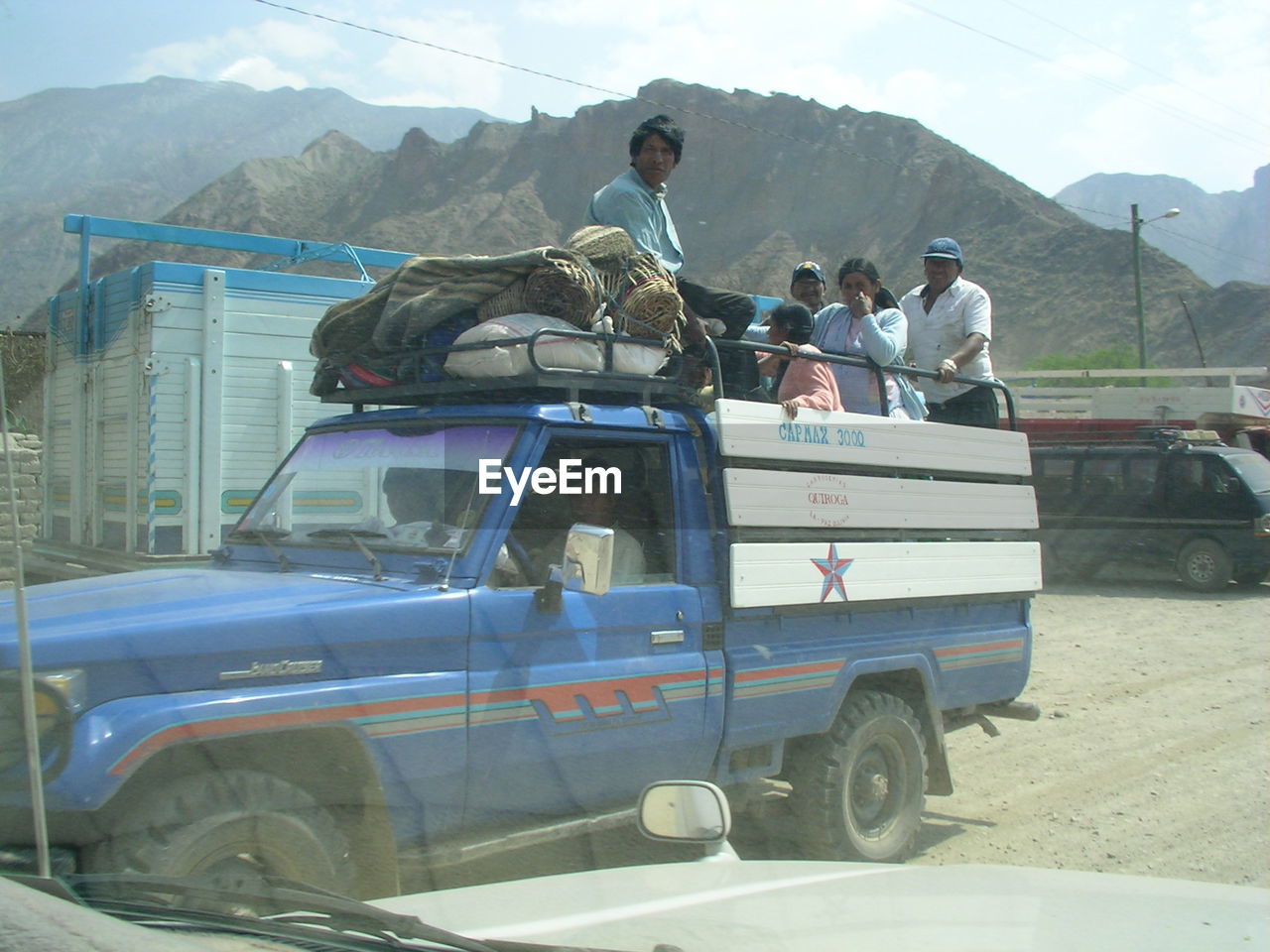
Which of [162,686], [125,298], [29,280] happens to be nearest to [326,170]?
[125,298]

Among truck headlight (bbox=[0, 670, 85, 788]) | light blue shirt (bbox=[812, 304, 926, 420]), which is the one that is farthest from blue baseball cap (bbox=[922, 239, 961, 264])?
truck headlight (bbox=[0, 670, 85, 788])

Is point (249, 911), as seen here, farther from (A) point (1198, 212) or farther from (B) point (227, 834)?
(A) point (1198, 212)

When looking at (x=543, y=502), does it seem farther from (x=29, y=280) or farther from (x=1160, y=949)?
(x=29, y=280)

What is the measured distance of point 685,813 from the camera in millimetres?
2424

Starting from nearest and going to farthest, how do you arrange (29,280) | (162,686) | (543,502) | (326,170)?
1. (162,686)
2. (543,502)
3. (29,280)
4. (326,170)

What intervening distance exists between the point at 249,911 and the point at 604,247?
9.29 ft

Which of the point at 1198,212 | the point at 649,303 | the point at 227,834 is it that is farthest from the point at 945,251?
the point at 1198,212

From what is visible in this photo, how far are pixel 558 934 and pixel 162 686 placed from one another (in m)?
1.32

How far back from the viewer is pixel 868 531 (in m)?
4.54

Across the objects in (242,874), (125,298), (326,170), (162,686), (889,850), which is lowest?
(889,850)

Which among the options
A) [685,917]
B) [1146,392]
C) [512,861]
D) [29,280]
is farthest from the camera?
[1146,392]

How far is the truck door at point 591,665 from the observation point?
130 inches

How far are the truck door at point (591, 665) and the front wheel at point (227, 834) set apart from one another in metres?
0.50

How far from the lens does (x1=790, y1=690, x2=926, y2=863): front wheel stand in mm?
4383
